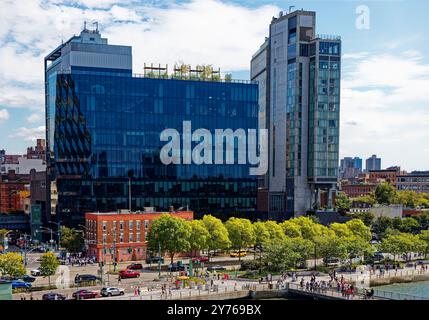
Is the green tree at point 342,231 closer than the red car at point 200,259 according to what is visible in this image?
No

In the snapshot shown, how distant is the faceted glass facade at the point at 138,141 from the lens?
56844mm

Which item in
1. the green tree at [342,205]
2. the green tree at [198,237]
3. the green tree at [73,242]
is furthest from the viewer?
the green tree at [342,205]

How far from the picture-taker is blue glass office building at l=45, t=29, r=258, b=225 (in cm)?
5684

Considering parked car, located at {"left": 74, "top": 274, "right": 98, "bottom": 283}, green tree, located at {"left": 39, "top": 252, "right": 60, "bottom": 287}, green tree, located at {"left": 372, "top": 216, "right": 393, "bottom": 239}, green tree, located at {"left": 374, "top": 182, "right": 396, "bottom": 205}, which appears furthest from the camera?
green tree, located at {"left": 374, "top": 182, "right": 396, "bottom": 205}

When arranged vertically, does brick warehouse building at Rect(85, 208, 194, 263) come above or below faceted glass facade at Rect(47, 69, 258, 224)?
below

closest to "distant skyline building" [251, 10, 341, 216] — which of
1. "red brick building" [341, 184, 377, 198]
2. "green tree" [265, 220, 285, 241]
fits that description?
"green tree" [265, 220, 285, 241]

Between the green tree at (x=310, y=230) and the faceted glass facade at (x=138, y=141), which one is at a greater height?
the faceted glass facade at (x=138, y=141)

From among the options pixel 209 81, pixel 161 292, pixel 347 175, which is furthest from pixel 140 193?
pixel 347 175

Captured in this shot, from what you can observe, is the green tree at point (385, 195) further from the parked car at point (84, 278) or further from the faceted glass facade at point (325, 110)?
the parked car at point (84, 278)

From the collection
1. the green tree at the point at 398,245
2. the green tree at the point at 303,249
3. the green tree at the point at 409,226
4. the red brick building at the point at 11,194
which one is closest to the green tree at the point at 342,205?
the green tree at the point at 409,226

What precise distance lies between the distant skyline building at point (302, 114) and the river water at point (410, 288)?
92.1 feet

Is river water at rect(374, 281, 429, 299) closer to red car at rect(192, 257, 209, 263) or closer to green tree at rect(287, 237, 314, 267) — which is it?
green tree at rect(287, 237, 314, 267)

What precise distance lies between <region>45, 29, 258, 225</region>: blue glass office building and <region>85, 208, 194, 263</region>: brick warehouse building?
1105 cm
